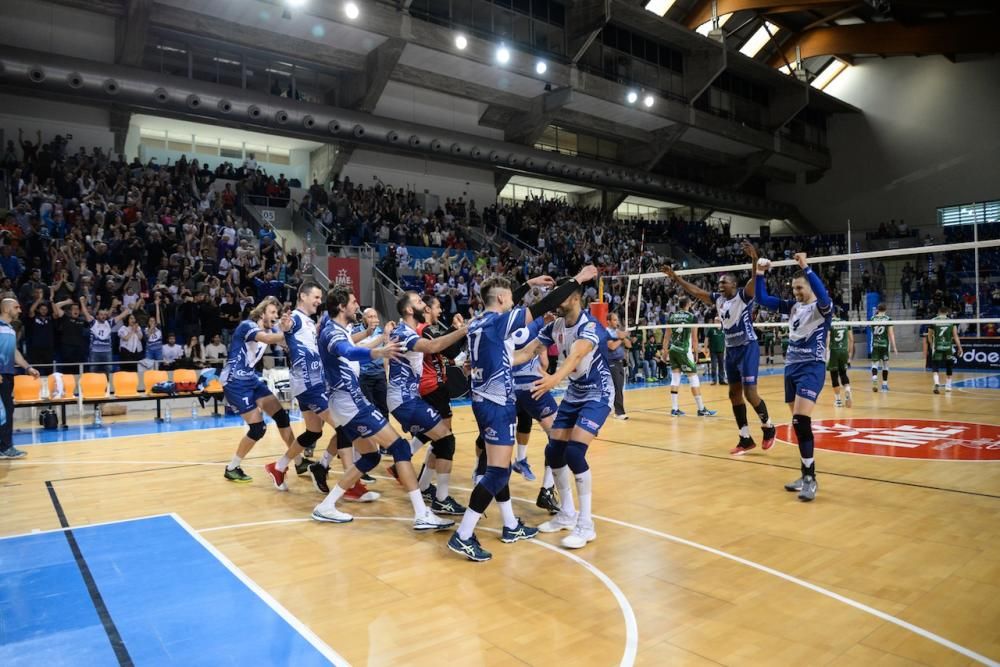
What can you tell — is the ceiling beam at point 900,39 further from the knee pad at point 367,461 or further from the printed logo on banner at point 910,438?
the knee pad at point 367,461

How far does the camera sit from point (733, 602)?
4000mm

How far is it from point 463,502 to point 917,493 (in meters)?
4.79

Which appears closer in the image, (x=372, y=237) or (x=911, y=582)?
(x=911, y=582)

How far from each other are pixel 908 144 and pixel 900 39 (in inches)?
352

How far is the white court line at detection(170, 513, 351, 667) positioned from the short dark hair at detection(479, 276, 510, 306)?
2.72 meters

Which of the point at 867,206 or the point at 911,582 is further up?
the point at 867,206

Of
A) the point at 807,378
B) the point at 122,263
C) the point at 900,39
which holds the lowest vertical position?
the point at 807,378

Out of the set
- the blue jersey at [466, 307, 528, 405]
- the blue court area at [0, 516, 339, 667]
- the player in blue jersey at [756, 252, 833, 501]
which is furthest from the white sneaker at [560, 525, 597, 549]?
the player in blue jersey at [756, 252, 833, 501]

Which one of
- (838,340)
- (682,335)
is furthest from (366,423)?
(838,340)

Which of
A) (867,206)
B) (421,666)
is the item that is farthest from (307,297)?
(867,206)

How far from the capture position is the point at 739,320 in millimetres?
8797

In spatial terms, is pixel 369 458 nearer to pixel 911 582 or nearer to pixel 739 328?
pixel 911 582

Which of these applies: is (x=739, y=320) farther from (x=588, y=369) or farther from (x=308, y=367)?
(x=308, y=367)

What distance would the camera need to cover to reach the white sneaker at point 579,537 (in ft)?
16.7
